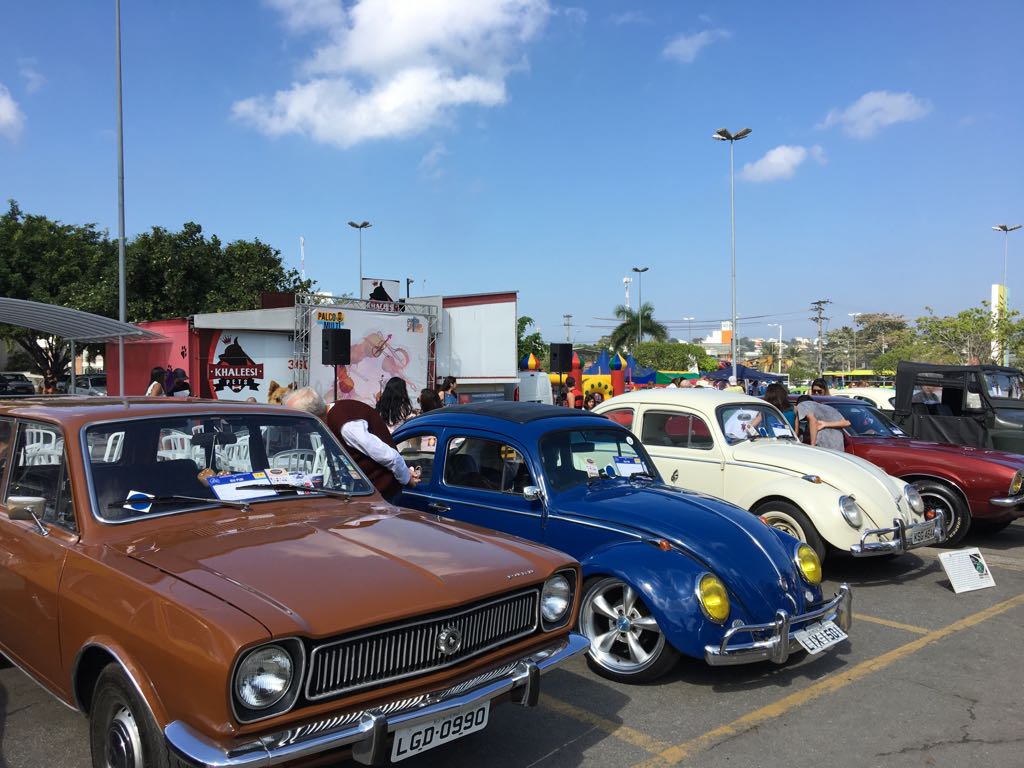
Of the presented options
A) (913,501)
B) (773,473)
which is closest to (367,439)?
(773,473)

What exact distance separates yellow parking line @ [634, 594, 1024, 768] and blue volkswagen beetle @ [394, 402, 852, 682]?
305mm

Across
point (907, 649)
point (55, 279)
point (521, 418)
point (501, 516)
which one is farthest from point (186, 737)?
point (55, 279)

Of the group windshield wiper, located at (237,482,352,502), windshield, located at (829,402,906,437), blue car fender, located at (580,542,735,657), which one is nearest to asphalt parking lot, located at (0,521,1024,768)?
blue car fender, located at (580,542,735,657)

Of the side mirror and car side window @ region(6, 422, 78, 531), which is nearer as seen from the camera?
the side mirror

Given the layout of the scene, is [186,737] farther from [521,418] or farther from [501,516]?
[521,418]

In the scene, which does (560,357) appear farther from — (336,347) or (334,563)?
(334,563)

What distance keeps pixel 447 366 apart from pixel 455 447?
21939 mm

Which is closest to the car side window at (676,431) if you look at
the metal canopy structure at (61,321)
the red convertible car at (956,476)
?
the red convertible car at (956,476)

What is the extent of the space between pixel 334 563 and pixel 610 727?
6.36ft

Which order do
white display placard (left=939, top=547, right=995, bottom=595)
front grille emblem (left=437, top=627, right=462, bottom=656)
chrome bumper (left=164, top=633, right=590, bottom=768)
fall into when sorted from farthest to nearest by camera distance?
white display placard (left=939, top=547, right=995, bottom=595) < front grille emblem (left=437, top=627, right=462, bottom=656) < chrome bumper (left=164, top=633, right=590, bottom=768)

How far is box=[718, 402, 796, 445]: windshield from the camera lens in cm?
750

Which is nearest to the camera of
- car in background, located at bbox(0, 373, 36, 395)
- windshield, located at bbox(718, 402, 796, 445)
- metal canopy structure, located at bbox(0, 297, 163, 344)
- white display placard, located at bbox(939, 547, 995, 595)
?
white display placard, located at bbox(939, 547, 995, 595)

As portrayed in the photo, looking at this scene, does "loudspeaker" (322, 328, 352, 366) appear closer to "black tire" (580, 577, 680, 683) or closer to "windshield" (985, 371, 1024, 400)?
"windshield" (985, 371, 1024, 400)

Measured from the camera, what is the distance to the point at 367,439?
560 centimetres
